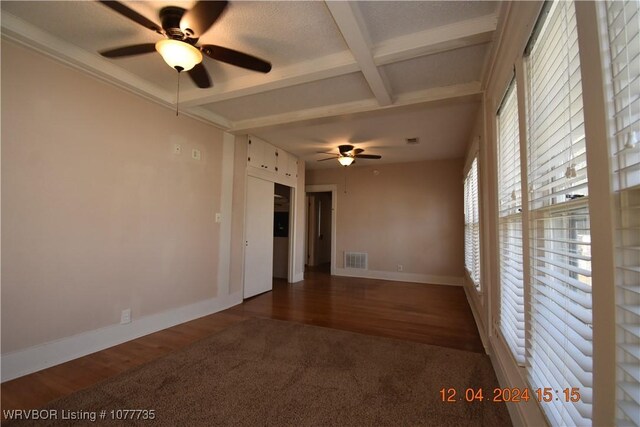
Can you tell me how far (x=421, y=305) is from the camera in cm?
395

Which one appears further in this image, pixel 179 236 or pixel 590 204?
pixel 179 236

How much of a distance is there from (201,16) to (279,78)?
3.34 ft

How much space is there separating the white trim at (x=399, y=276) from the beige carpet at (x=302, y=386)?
126 inches

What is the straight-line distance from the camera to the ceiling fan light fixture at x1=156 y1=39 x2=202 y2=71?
1.80 meters

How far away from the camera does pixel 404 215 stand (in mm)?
5828

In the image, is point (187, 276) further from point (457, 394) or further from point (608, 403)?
point (608, 403)

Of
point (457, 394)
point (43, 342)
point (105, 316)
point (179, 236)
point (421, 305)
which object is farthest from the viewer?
point (421, 305)

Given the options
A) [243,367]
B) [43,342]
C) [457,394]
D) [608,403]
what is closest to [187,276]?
[43,342]

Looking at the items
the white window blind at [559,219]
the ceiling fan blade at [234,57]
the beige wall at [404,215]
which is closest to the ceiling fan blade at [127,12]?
the ceiling fan blade at [234,57]

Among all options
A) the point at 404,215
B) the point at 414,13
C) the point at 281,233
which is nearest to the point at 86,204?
the point at 414,13

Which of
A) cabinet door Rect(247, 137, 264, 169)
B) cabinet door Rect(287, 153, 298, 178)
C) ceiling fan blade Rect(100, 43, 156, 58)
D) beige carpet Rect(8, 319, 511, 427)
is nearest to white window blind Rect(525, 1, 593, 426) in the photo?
beige carpet Rect(8, 319, 511, 427)

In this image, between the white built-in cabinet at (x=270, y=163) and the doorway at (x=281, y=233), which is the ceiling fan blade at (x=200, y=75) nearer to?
the white built-in cabinet at (x=270, y=163)

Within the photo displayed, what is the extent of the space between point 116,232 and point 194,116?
5.46 feet

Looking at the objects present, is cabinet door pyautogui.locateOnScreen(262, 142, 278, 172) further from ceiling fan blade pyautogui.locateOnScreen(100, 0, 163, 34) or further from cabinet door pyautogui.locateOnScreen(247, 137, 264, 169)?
ceiling fan blade pyautogui.locateOnScreen(100, 0, 163, 34)
